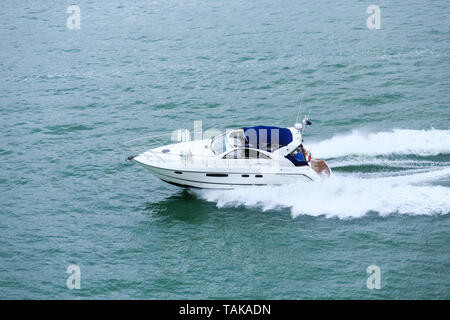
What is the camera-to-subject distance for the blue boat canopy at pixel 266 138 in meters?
29.7

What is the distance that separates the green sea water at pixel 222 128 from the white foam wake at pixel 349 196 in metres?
0.07

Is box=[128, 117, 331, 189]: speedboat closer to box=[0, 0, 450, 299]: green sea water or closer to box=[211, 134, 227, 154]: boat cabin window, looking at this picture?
box=[211, 134, 227, 154]: boat cabin window

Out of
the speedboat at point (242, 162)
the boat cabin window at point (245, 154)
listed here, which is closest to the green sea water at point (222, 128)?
the speedboat at point (242, 162)

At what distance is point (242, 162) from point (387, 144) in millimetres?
8913

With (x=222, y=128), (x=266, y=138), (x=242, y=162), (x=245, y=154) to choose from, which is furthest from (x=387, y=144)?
(x=222, y=128)

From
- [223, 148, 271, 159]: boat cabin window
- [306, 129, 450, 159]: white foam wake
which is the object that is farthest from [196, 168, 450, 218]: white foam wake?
[306, 129, 450, 159]: white foam wake

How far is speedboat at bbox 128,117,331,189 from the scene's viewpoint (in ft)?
96.9

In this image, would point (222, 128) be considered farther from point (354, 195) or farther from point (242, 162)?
point (354, 195)

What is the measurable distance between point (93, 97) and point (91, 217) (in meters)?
14.8

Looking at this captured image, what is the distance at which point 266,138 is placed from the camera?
30.0 m

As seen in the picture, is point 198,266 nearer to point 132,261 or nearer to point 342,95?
point 132,261

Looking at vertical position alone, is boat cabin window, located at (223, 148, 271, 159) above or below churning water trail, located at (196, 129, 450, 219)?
above

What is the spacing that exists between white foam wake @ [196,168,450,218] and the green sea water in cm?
7
